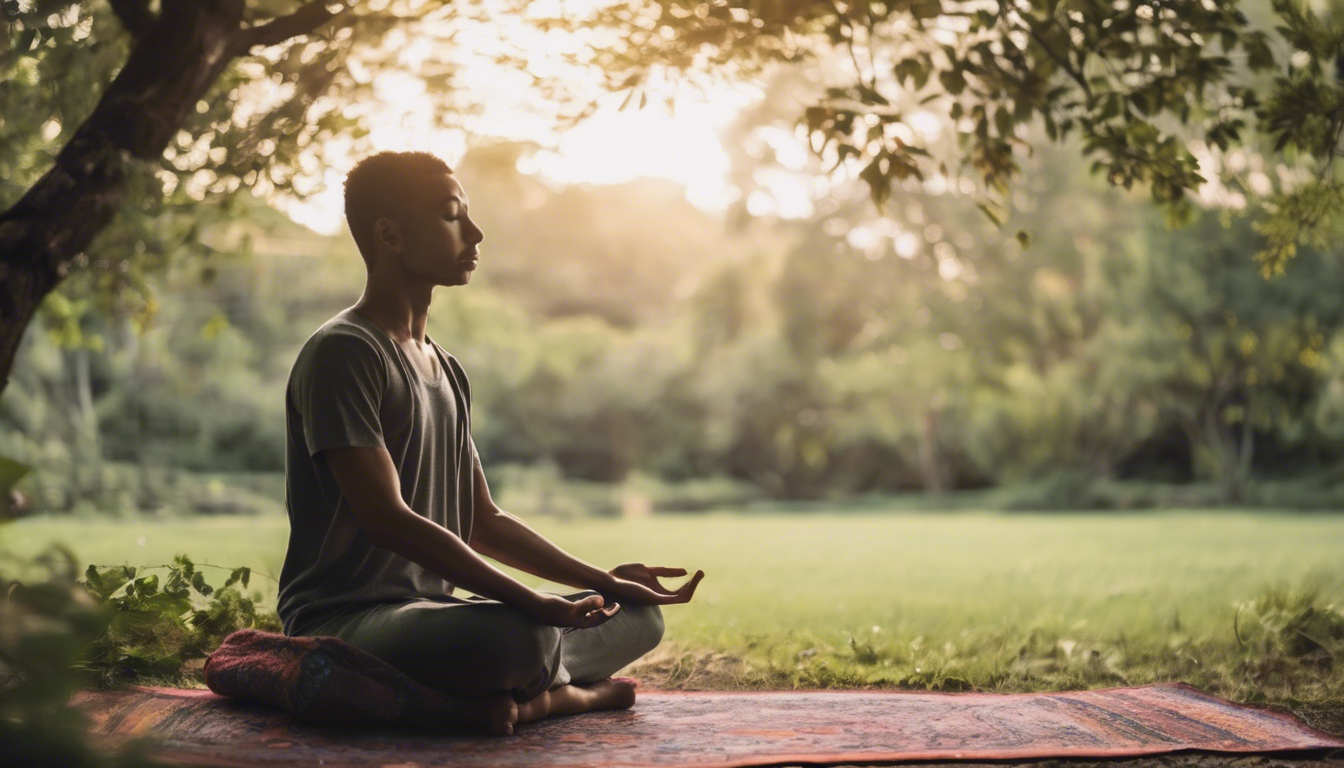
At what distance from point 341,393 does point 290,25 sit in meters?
2.28

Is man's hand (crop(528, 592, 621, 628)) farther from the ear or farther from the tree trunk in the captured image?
the tree trunk

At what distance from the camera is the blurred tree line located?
19.4 meters

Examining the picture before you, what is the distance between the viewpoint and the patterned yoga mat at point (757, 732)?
2645mm

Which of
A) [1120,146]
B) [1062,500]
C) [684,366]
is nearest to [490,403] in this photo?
[684,366]

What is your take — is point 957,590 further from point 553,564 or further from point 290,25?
point 290,25

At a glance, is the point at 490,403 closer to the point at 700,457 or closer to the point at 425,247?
the point at 700,457

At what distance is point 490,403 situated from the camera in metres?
26.6

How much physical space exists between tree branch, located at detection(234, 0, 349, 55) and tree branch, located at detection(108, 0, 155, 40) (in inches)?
13.6

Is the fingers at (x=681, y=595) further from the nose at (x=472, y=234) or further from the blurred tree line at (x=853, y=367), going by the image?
the blurred tree line at (x=853, y=367)

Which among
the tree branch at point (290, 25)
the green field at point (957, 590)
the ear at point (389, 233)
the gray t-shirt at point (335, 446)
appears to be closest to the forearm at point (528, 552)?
the gray t-shirt at point (335, 446)

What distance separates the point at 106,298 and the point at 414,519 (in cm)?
422

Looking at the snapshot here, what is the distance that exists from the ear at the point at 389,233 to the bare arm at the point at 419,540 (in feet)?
1.94

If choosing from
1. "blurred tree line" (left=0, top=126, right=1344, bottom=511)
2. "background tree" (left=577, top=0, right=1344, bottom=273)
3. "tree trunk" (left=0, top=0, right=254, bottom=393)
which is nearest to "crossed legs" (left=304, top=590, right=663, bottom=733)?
"tree trunk" (left=0, top=0, right=254, bottom=393)

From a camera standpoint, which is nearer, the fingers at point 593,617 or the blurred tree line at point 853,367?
the fingers at point 593,617
